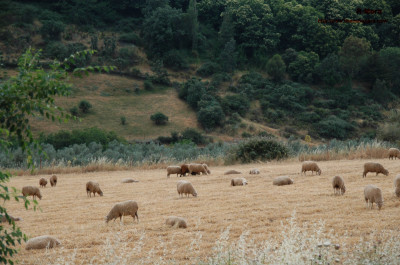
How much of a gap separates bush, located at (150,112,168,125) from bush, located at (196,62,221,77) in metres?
17.8

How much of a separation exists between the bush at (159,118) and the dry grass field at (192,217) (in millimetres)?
40719

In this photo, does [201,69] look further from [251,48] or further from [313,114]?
[313,114]

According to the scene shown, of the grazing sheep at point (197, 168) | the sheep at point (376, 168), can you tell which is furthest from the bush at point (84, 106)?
the sheep at point (376, 168)

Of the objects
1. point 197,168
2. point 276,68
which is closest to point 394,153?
point 197,168

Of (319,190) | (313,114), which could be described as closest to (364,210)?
(319,190)

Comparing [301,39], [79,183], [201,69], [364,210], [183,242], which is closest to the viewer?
[183,242]

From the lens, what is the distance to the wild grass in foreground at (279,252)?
4473mm

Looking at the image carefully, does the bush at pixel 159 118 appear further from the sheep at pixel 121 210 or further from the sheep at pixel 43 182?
the sheep at pixel 121 210

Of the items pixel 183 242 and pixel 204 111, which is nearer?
pixel 183 242

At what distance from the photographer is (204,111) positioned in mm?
55250

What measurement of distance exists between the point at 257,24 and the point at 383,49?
72.3 feet

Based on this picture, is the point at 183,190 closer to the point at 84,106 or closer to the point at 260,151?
the point at 260,151

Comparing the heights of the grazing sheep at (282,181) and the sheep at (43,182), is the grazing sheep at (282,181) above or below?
above

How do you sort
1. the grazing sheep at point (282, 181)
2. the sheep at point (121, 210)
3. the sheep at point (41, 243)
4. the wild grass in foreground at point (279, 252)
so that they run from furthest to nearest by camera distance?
the grazing sheep at point (282, 181) → the sheep at point (121, 210) → the sheep at point (41, 243) → the wild grass in foreground at point (279, 252)
